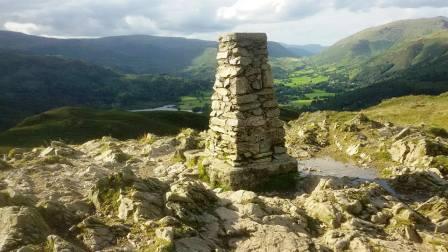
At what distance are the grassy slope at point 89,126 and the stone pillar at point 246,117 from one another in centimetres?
6120

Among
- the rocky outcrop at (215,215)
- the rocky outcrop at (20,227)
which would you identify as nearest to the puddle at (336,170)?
the rocky outcrop at (215,215)

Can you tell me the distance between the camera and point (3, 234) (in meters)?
11.6

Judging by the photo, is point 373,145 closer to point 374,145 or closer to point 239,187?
point 374,145

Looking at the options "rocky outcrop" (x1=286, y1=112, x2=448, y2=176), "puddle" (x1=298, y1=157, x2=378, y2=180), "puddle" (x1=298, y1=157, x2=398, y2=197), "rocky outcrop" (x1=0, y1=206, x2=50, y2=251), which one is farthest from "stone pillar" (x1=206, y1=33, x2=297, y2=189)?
"rocky outcrop" (x1=0, y1=206, x2=50, y2=251)

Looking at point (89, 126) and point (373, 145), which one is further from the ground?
point (373, 145)

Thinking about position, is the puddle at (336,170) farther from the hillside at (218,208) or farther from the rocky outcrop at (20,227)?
the rocky outcrop at (20,227)

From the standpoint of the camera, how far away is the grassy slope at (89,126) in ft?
282

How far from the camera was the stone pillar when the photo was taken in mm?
19000


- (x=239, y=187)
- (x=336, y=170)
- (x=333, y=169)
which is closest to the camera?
(x=239, y=187)

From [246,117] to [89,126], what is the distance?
77.5 meters

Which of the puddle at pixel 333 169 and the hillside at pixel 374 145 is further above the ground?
the hillside at pixel 374 145

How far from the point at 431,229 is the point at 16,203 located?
513 inches

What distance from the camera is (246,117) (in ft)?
62.9

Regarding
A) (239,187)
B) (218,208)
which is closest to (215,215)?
(218,208)
